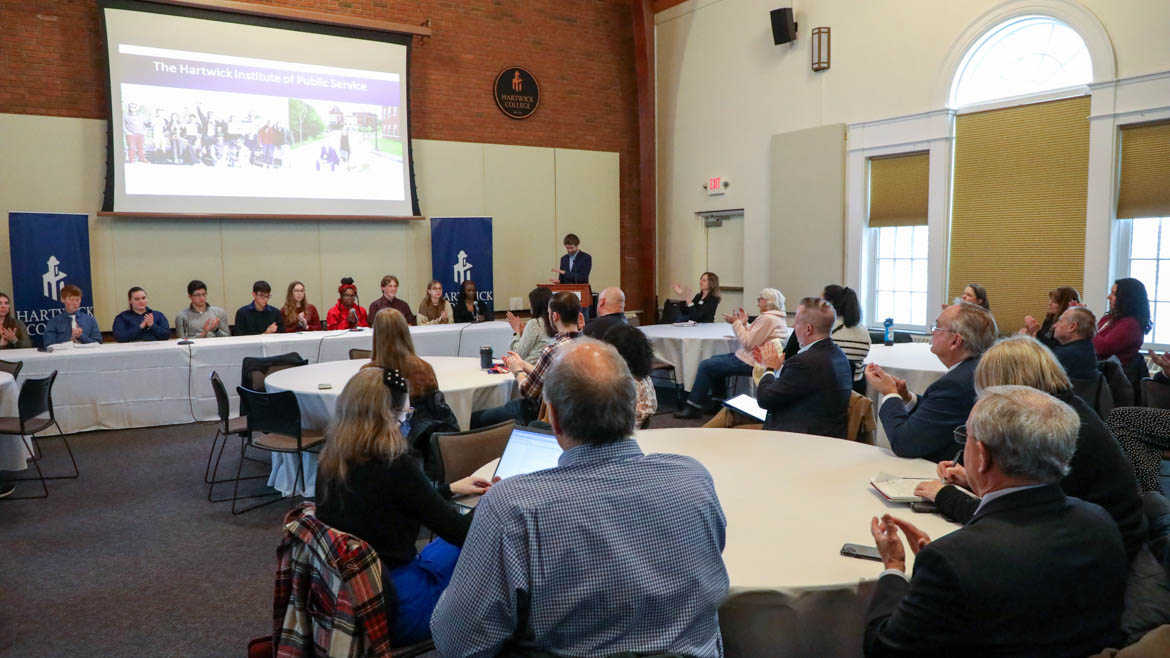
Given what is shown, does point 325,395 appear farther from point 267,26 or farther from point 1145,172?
point 1145,172

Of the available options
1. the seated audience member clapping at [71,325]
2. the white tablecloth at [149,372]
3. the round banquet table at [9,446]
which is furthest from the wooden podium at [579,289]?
the round banquet table at [9,446]

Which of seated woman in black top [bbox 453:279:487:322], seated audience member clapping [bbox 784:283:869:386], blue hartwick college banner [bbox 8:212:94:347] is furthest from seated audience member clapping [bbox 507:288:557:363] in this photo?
blue hartwick college banner [bbox 8:212:94:347]

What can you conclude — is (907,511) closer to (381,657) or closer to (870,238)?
(381,657)

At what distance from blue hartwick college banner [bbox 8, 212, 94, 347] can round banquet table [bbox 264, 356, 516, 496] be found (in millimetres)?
4015

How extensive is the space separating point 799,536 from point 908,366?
3.68m

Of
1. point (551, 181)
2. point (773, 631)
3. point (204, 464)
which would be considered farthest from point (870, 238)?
point (773, 631)

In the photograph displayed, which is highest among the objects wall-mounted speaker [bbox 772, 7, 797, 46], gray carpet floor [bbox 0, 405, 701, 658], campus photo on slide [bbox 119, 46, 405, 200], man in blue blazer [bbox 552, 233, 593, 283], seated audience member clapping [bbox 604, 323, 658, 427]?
wall-mounted speaker [bbox 772, 7, 797, 46]

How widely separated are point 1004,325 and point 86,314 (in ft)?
28.1

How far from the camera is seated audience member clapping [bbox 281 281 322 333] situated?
320 inches

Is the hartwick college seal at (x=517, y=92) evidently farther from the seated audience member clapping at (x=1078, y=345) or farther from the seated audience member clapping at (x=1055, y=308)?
the seated audience member clapping at (x=1078, y=345)

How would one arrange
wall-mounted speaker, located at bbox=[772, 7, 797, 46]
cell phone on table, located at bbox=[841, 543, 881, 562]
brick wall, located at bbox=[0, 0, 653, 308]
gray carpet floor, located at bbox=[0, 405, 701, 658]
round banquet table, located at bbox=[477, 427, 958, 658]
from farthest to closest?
wall-mounted speaker, located at bbox=[772, 7, 797, 46] < brick wall, located at bbox=[0, 0, 653, 308] < gray carpet floor, located at bbox=[0, 405, 701, 658] < cell phone on table, located at bbox=[841, 543, 881, 562] < round banquet table, located at bbox=[477, 427, 958, 658]

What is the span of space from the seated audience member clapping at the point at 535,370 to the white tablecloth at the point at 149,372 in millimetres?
2949

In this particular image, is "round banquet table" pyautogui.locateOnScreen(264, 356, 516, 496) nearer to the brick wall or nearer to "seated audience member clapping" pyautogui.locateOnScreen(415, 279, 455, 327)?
"seated audience member clapping" pyautogui.locateOnScreen(415, 279, 455, 327)

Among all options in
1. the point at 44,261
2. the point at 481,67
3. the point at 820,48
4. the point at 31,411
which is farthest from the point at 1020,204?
the point at 44,261
